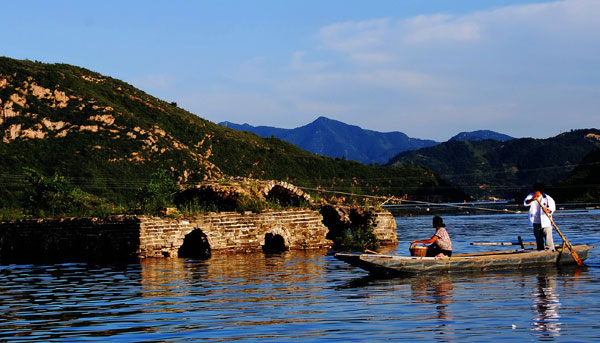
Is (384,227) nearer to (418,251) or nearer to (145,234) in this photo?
(145,234)

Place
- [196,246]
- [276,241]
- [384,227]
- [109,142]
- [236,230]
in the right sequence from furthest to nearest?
[109,142]
[384,227]
[276,241]
[196,246]
[236,230]

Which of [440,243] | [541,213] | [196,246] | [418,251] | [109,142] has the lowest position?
[196,246]

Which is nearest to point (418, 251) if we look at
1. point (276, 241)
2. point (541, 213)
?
point (541, 213)

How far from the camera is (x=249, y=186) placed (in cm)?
3850

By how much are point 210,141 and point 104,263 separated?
95.2 m

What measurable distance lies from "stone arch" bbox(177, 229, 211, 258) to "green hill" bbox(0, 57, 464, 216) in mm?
46914

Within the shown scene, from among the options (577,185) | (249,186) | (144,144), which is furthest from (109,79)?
(249,186)

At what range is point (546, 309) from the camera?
1392 centimetres

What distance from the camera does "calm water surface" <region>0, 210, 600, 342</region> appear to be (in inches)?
473

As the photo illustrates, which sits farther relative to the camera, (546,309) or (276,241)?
(276,241)

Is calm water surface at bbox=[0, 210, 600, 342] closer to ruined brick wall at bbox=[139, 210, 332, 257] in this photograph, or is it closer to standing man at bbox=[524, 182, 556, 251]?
standing man at bbox=[524, 182, 556, 251]

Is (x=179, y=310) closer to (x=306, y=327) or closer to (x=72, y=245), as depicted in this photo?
(x=306, y=327)

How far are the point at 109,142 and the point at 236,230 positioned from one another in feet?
241

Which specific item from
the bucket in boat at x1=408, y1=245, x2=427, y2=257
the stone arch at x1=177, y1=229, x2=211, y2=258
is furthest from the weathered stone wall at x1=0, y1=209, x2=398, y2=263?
the bucket in boat at x1=408, y1=245, x2=427, y2=257
